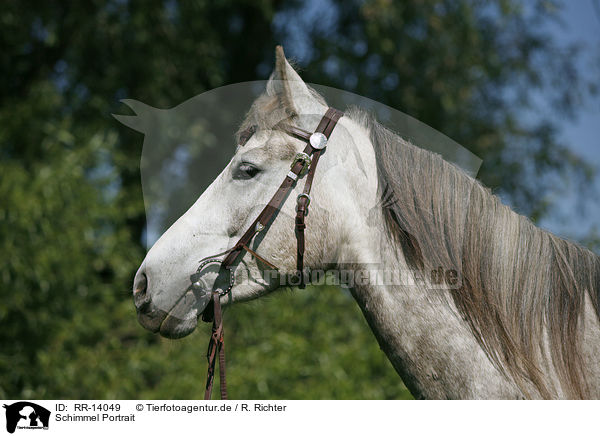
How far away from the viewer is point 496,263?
177 cm

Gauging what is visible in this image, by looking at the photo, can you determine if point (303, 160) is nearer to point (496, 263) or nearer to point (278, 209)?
point (278, 209)

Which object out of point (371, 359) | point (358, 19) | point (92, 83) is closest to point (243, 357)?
point (371, 359)

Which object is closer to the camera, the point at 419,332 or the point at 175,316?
the point at 419,332

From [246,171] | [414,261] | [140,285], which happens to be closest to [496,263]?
[414,261]

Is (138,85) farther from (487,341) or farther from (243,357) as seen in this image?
(487,341)

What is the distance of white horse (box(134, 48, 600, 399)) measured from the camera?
1.71 m

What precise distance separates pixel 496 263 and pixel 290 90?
0.98 m

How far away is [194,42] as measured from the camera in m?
6.19

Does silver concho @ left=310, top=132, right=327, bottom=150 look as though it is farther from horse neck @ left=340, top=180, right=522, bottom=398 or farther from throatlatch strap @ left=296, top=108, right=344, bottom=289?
horse neck @ left=340, top=180, right=522, bottom=398

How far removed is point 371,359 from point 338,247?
10.6ft
